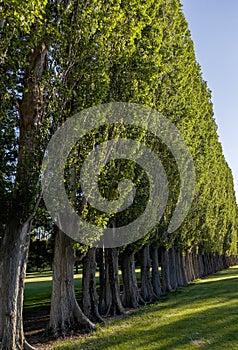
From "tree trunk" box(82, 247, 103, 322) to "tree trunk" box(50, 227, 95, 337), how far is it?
184 cm

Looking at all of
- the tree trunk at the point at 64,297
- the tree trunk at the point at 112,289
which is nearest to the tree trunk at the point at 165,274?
the tree trunk at the point at 112,289

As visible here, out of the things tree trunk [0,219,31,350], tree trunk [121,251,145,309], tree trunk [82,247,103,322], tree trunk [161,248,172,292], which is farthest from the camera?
tree trunk [161,248,172,292]

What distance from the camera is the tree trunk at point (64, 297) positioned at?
37.0 feet

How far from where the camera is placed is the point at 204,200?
2875cm

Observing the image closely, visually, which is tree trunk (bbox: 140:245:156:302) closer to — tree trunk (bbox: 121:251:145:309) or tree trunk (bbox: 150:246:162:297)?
tree trunk (bbox: 150:246:162:297)

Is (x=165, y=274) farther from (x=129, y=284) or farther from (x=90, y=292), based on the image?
(x=90, y=292)

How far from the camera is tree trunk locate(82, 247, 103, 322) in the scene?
13305mm

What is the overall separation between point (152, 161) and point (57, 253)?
668 cm

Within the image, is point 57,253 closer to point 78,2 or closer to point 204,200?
point 78,2

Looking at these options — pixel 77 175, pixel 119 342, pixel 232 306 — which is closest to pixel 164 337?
pixel 119 342

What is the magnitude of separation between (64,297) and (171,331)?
350 centimetres

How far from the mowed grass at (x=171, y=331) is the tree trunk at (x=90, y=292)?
89cm

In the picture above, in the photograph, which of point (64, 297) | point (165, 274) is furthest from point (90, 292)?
point (165, 274)

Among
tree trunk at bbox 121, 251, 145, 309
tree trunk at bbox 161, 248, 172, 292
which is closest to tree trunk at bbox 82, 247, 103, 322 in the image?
tree trunk at bbox 121, 251, 145, 309
